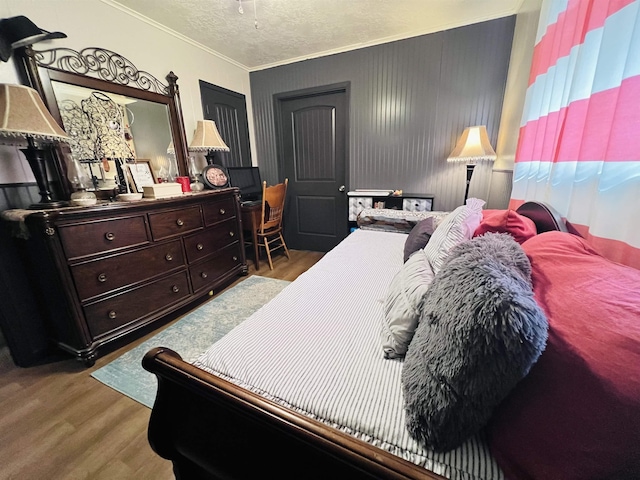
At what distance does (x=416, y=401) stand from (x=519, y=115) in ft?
7.18

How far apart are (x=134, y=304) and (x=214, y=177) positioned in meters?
1.39

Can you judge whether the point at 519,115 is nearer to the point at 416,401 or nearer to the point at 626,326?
the point at 626,326

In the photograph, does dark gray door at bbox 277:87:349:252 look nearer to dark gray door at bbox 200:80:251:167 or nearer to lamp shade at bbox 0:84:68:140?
dark gray door at bbox 200:80:251:167

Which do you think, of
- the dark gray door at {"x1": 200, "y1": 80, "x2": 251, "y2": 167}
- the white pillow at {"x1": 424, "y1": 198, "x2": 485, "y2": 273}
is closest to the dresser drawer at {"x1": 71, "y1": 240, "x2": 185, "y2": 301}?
the dark gray door at {"x1": 200, "y1": 80, "x2": 251, "y2": 167}

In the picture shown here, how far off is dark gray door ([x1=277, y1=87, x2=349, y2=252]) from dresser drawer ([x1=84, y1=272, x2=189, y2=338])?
6.00ft

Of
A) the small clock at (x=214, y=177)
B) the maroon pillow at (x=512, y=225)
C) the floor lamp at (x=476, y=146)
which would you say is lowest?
the maroon pillow at (x=512, y=225)

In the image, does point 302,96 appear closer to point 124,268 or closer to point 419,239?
point 419,239

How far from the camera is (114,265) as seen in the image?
160cm

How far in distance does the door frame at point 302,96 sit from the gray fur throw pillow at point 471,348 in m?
2.65

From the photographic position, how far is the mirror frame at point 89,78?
1.54m

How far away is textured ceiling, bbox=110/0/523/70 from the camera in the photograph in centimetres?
193

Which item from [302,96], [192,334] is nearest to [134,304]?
[192,334]

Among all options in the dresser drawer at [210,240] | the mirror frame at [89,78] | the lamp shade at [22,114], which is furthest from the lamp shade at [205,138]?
the lamp shade at [22,114]

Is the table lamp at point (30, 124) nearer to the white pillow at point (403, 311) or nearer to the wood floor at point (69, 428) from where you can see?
the wood floor at point (69, 428)
